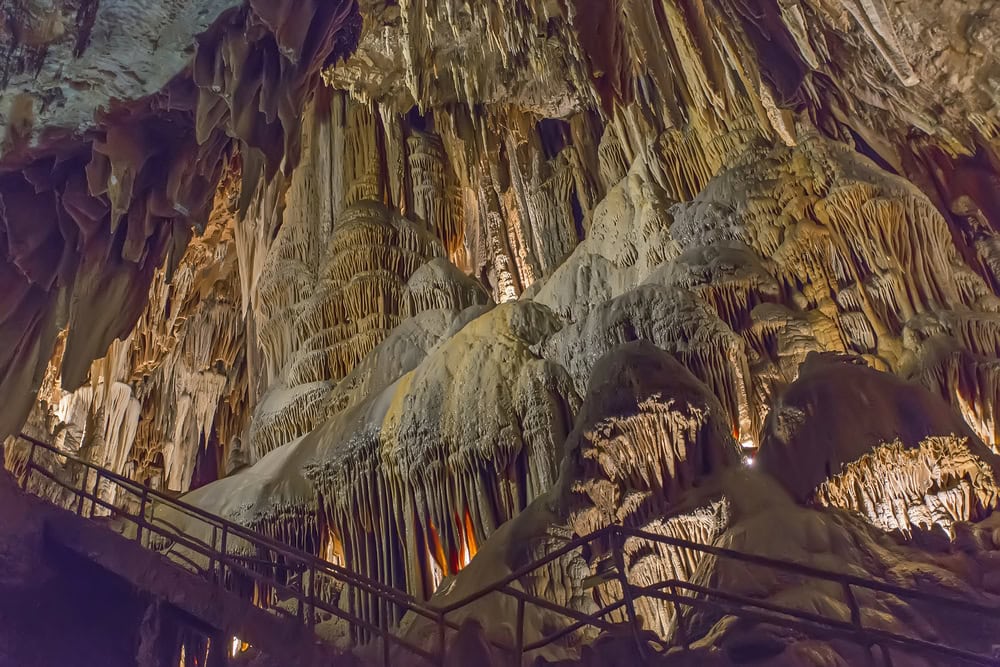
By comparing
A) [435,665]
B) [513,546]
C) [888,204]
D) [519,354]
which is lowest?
[435,665]

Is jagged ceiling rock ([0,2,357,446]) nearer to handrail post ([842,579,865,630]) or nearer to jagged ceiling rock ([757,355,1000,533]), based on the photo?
handrail post ([842,579,865,630])

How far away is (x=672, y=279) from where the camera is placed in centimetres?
932

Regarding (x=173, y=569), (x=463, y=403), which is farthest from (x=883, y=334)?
(x=173, y=569)

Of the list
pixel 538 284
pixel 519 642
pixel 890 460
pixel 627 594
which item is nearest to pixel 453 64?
pixel 538 284

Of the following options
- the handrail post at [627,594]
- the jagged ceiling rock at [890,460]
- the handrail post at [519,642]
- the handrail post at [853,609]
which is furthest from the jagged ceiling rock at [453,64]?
the handrail post at [853,609]

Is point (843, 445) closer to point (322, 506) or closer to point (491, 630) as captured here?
point (491, 630)

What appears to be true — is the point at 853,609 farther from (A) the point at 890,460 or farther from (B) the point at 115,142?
(B) the point at 115,142

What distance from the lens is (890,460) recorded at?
607 centimetres

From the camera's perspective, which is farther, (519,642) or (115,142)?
(115,142)

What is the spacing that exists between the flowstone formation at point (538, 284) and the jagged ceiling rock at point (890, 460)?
21mm

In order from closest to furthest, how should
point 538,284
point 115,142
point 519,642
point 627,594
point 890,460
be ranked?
point 627,594, point 519,642, point 115,142, point 890,460, point 538,284

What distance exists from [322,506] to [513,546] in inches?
146

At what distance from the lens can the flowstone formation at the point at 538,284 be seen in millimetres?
5312

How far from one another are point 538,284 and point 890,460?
311 inches
